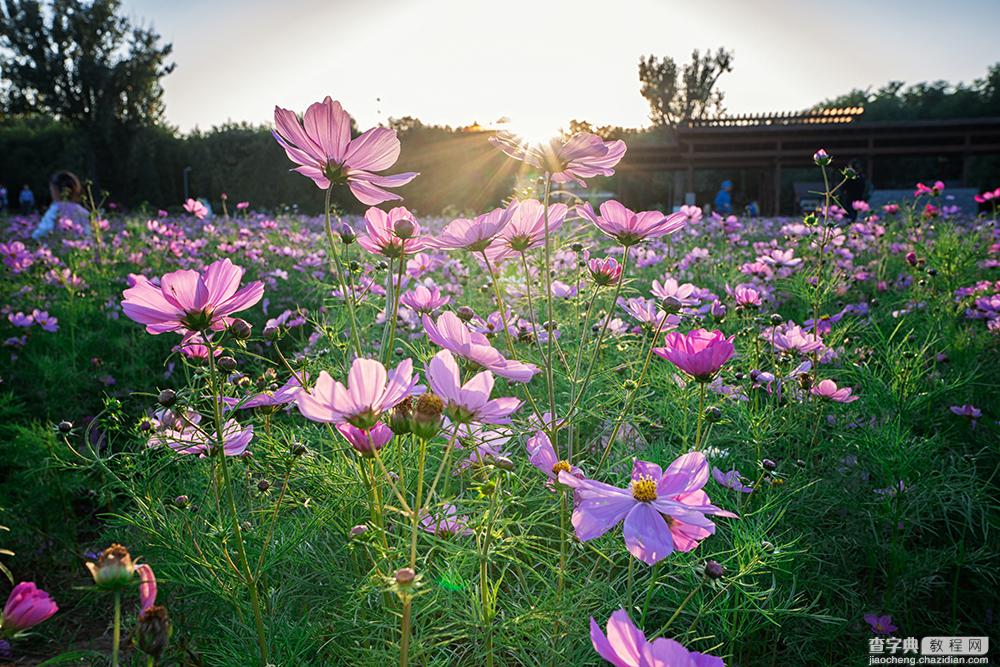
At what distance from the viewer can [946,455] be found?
1620mm

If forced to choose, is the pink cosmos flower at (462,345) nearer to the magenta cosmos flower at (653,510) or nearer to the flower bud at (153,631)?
the magenta cosmos flower at (653,510)

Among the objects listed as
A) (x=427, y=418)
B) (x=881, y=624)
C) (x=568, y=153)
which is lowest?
(x=881, y=624)

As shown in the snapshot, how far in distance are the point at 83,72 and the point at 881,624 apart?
25535 mm

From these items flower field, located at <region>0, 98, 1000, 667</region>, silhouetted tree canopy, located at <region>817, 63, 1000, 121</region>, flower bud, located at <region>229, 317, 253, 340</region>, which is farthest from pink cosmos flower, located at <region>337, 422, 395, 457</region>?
silhouetted tree canopy, located at <region>817, 63, 1000, 121</region>

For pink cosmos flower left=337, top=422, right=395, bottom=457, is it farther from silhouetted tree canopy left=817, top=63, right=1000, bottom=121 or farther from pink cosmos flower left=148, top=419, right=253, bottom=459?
silhouetted tree canopy left=817, top=63, right=1000, bottom=121

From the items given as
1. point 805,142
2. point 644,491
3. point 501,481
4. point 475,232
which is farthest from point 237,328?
point 805,142

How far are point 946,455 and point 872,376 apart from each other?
0.91 ft

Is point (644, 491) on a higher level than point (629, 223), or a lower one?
lower

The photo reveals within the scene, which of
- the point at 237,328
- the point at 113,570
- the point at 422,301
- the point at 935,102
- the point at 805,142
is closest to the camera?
the point at 113,570

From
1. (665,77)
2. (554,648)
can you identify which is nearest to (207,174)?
(554,648)

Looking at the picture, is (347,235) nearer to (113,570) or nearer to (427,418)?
(427,418)

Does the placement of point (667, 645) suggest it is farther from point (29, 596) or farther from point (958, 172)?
point (958, 172)

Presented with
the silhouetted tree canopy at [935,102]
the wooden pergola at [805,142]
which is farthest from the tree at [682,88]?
the wooden pergola at [805,142]

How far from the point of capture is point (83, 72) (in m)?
20.3
